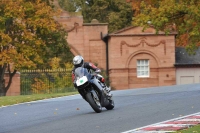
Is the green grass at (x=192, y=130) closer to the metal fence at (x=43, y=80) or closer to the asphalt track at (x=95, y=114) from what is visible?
the asphalt track at (x=95, y=114)

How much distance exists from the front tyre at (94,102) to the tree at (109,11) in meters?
47.1

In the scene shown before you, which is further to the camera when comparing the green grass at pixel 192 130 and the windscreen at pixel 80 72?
the windscreen at pixel 80 72

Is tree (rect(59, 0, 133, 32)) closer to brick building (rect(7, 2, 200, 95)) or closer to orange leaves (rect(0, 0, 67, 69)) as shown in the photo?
brick building (rect(7, 2, 200, 95))

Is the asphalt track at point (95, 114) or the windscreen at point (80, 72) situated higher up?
the windscreen at point (80, 72)

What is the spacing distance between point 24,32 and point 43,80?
553cm

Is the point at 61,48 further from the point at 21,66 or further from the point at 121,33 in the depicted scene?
the point at 121,33

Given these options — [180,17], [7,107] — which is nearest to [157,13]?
[180,17]

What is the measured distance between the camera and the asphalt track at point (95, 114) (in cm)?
1388

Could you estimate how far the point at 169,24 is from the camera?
36.2 metres

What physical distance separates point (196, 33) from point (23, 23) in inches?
448

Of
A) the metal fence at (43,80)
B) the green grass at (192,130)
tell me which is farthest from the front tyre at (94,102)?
the metal fence at (43,80)

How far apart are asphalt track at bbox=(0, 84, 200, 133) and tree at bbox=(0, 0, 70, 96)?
16.0 meters

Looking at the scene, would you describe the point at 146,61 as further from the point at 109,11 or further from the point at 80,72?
the point at 80,72

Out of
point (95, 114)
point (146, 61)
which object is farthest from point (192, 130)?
point (146, 61)
